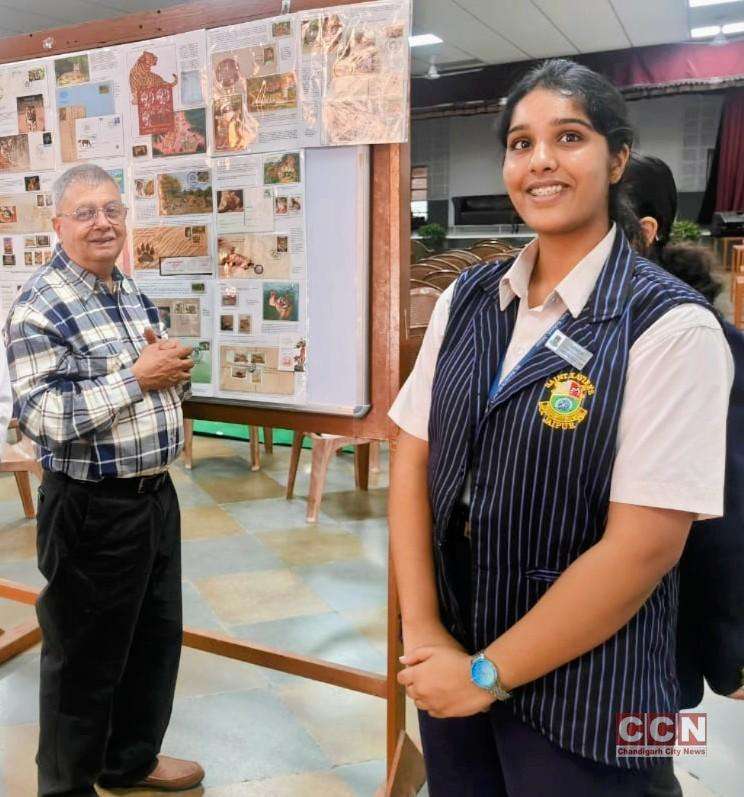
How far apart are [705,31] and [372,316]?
9580 mm

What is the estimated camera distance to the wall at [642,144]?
11.7 m

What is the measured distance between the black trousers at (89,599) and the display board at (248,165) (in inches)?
16.3

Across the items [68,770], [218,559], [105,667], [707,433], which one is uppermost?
[707,433]

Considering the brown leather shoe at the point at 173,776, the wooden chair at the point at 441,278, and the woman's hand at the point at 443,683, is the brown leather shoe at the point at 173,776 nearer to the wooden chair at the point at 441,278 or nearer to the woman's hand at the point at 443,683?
the woman's hand at the point at 443,683

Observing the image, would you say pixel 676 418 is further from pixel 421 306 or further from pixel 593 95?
pixel 421 306

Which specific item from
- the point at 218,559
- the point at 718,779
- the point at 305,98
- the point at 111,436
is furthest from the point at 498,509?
the point at 218,559

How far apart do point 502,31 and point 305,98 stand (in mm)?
8676

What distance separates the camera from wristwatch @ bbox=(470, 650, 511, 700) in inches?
38.5

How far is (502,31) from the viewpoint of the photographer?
367 inches

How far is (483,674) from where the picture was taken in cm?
98

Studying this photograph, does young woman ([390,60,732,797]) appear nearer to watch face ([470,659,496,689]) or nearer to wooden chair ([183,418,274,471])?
watch face ([470,659,496,689])

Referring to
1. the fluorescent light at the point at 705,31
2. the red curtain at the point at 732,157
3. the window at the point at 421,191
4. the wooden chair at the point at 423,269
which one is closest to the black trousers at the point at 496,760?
the wooden chair at the point at 423,269

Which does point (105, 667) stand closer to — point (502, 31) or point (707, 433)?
point (707, 433)

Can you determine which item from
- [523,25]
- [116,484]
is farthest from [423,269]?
[523,25]
